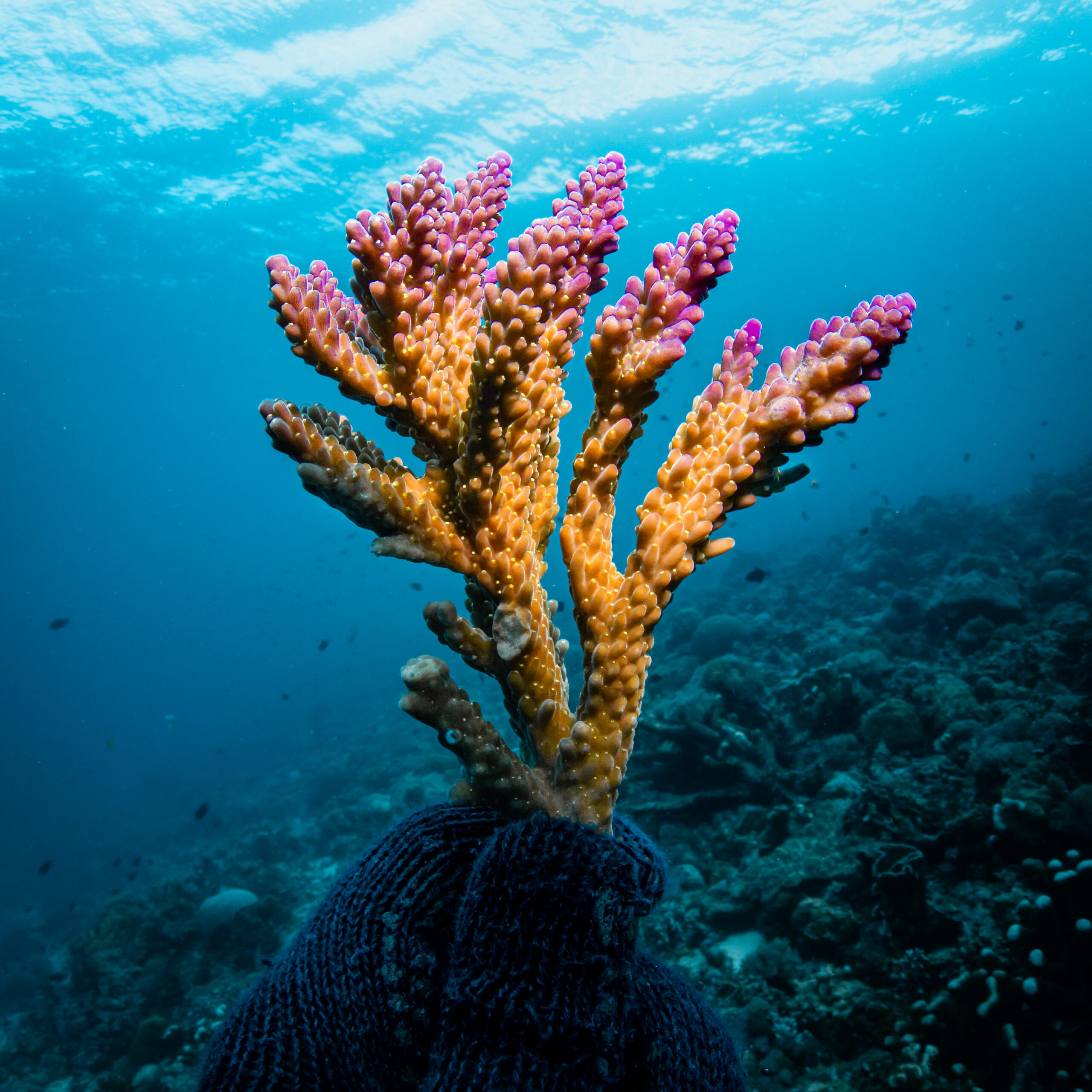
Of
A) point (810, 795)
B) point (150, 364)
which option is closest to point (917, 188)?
point (810, 795)

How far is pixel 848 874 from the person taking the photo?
5367 millimetres

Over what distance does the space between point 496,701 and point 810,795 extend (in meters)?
15.8

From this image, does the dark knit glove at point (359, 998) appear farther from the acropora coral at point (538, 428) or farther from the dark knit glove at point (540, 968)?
the acropora coral at point (538, 428)

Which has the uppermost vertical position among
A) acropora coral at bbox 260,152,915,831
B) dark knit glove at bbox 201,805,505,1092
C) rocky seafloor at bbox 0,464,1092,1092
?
acropora coral at bbox 260,152,915,831

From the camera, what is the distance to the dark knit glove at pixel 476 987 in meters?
1.34

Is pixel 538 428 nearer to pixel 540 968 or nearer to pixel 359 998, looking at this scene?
pixel 540 968

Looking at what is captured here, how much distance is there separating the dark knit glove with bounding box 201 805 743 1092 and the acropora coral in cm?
26

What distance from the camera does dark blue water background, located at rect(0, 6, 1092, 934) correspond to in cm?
2305

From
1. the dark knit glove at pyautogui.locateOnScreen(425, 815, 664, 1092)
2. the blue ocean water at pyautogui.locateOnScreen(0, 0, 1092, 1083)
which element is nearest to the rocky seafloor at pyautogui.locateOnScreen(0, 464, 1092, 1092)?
the dark knit glove at pyautogui.locateOnScreen(425, 815, 664, 1092)

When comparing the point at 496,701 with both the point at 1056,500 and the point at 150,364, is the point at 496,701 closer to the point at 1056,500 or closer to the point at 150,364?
the point at 1056,500

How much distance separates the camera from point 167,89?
2089 centimetres

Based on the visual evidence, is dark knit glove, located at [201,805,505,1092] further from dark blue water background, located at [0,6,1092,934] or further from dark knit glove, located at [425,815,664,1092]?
dark blue water background, located at [0,6,1092,934]

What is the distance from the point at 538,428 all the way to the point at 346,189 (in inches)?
1243

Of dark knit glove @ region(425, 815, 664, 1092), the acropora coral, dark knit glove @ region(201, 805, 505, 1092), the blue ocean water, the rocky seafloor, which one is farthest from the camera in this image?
the blue ocean water
